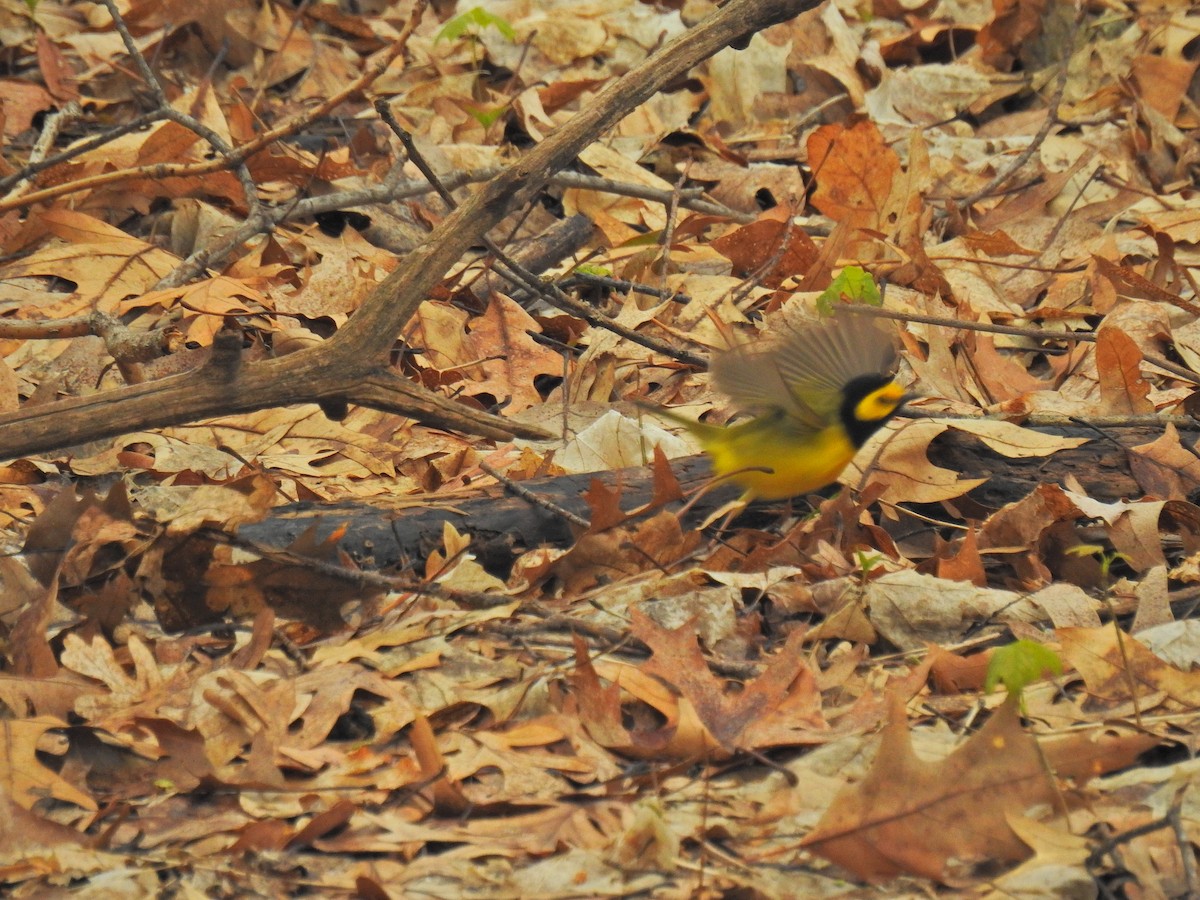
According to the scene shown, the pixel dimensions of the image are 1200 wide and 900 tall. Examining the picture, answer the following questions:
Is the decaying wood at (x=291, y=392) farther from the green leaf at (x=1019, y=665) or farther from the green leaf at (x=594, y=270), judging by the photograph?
the green leaf at (x=594, y=270)

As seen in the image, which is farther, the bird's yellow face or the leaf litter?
Result: the bird's yellow face

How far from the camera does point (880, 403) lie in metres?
3.52

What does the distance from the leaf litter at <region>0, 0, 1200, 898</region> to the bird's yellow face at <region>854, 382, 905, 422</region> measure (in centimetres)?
39

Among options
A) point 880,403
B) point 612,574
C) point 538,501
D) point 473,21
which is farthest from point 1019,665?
point 473,21

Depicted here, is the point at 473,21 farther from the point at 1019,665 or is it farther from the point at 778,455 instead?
the point at 1019,665

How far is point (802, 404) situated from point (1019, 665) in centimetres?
114

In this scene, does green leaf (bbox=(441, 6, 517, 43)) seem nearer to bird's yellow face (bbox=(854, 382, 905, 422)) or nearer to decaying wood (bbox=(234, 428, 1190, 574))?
decaying wood (bbox=(234, 428, 1190, 574))

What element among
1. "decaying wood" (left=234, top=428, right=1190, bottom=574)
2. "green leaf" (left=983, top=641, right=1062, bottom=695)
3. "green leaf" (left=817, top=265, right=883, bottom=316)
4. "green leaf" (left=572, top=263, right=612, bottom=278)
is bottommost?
"green leaf" (left=572, top=263, right=612, bottom=278)

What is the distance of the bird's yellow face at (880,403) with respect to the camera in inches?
138

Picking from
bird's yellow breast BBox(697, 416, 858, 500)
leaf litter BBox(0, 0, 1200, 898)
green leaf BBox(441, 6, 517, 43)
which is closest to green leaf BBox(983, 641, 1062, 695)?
leaf litter BBox(0, 0, 1200, 898)

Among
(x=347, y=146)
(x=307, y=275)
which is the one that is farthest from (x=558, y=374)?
(x=347, y=146)

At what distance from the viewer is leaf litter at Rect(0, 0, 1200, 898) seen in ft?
8.29

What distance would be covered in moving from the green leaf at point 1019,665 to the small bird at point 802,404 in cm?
100

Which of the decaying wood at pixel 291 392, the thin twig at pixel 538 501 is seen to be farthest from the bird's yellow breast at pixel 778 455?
the decaying wood at pixel 291 392
